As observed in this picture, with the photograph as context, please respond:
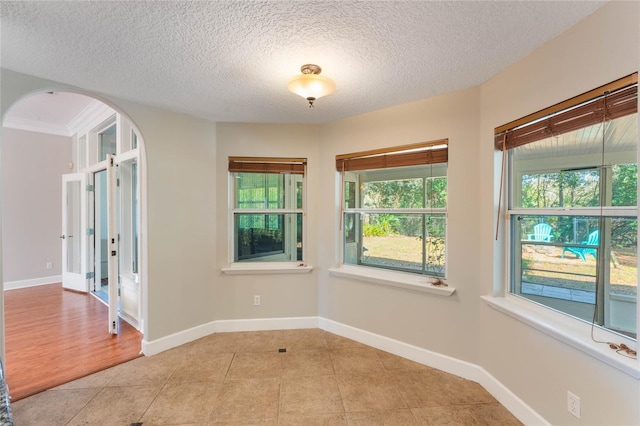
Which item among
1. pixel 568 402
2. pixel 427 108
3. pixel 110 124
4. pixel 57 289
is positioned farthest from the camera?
pixel 57 289

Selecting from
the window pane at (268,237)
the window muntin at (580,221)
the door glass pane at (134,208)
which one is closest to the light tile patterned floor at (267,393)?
the window muntin at (580,221)

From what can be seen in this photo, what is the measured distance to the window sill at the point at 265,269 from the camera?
3387 mm

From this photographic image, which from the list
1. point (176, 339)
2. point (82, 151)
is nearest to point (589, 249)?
Answer: point (176, 339)

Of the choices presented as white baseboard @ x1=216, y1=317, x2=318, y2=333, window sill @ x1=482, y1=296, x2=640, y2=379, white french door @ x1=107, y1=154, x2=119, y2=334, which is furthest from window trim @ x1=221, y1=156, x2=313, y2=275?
window sill @ x1=482, y1=296, x2=640, y2=379

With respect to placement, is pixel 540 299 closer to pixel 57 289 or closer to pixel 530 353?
pixel 530 353

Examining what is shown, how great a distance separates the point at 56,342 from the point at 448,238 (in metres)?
4.24

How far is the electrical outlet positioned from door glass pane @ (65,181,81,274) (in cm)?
677

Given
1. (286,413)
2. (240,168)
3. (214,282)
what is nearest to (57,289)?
(214,282)

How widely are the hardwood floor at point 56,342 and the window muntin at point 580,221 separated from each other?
3.63 metres

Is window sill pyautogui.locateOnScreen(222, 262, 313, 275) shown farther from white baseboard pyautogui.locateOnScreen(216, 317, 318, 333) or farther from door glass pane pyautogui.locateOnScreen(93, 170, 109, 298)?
door glass pane pyautogui.locateOnScreen(93, 170, 109, 298)

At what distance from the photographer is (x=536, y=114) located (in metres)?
1.87

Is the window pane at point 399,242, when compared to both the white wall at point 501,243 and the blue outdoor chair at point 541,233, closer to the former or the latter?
the white wall at point 501,243

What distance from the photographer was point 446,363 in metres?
2.53

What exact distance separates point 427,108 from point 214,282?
300 cm
